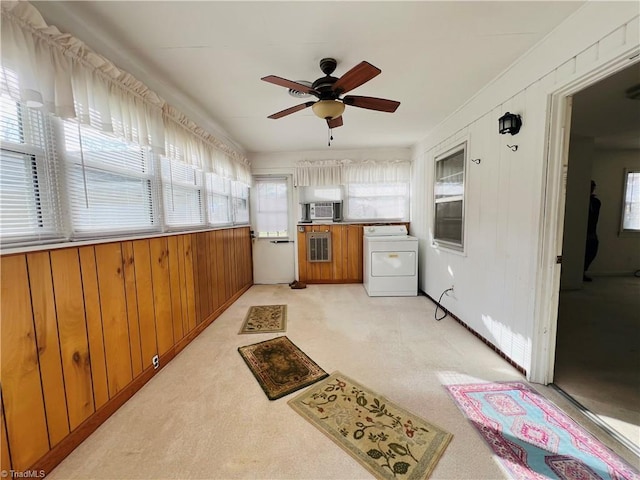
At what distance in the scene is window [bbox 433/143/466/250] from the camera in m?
2.78

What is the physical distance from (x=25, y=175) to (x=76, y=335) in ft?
2.78

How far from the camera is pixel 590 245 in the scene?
4.33 m

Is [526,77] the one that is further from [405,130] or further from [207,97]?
[207,97]

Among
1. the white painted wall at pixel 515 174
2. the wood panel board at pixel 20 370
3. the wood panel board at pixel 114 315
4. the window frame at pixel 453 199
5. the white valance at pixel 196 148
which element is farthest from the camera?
the window frame at pixel 453 199

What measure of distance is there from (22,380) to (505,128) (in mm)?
3214

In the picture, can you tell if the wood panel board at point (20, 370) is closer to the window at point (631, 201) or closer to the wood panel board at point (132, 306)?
the wood panel board at point (132, 306)

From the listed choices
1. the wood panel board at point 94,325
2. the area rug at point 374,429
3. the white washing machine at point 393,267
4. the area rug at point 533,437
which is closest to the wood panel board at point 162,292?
the wood panel board at point 94,325

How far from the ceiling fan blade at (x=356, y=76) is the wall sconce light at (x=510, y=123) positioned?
113 centimetres

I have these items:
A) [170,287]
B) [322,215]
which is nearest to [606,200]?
[322,215]

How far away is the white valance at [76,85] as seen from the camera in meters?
1.10

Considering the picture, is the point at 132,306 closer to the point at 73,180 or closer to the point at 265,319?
the point at 73,180

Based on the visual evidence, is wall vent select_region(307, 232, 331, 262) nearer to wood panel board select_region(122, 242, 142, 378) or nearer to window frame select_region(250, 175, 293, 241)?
window frame select_region(250, 175, 293, 241)

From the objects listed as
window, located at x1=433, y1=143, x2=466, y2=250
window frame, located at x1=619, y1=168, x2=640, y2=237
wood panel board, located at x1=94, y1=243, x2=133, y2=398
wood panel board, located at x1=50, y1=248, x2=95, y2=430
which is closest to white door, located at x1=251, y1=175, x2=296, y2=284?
window, located at x1=433, y1=143, x2=466, y2=250

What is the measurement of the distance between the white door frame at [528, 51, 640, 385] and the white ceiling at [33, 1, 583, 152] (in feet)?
1.61
